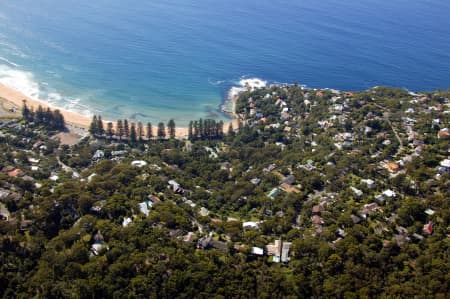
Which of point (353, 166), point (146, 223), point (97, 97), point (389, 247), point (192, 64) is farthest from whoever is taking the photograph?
point (192, 64)

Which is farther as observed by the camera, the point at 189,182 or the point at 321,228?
the point at 189,182

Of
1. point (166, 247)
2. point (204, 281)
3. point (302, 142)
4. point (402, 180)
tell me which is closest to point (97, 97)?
point (302, 142)

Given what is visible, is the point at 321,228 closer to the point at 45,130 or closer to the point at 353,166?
the point at 353,166

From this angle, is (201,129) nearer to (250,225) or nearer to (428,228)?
(250,225)

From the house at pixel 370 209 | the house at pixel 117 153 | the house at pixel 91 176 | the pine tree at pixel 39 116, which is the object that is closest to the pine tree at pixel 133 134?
the house at pixel 117 153

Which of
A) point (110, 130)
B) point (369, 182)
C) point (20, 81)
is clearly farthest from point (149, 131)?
point (369, 182)

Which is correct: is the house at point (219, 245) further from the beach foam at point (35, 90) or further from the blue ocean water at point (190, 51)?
the beach foam at point (35, 90)
